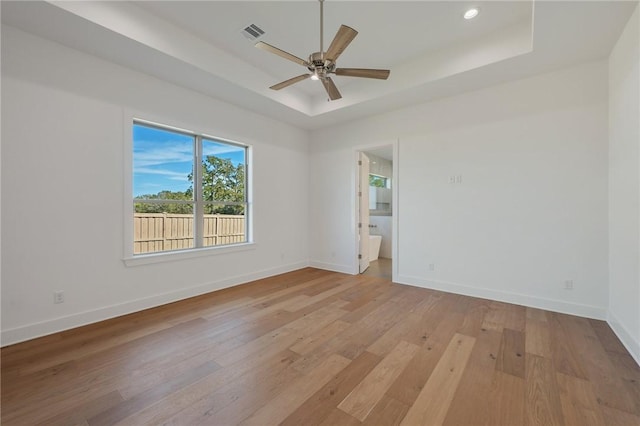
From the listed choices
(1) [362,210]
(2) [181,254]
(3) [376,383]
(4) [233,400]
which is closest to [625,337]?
(3) [376,383]

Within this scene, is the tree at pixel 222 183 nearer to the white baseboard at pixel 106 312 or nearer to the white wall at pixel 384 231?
the white baseboard at pixel 106 312

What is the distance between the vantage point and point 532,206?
11.0 feet

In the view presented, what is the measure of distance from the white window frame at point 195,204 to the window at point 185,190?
Result: 0.06 feet

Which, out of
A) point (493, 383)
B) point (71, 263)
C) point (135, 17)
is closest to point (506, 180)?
point (493, 383)

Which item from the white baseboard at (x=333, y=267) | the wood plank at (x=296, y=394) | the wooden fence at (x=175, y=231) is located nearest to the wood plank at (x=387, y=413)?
the wood plank at (x=296, y=394)

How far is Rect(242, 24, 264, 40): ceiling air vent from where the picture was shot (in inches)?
118

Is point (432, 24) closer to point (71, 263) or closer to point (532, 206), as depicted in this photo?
point (532, 206)

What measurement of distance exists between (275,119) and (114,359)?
4151 millimetres

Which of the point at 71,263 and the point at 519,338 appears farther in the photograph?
the point at 71,263

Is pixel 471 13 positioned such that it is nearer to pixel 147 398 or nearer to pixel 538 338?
pixel 538 338

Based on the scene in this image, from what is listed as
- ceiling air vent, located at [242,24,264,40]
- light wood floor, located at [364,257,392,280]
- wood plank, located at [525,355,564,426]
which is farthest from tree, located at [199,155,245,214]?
wood plank, located at [525,355,564,426]

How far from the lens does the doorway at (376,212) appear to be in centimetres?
497

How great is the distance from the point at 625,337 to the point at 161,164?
5.30 meters

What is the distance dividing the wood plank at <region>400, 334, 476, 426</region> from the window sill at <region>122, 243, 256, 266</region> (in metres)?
3.24
